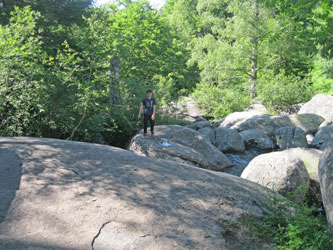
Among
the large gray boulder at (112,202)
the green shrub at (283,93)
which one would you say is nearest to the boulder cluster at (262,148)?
the large gray boulder at (112,202)

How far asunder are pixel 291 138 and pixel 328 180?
7.99m

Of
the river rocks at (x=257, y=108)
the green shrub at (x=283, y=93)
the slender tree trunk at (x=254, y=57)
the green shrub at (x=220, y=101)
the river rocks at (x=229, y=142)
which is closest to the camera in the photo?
the river rocks at (x=229, y=142)

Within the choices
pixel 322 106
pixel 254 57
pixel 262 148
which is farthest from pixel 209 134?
pixel 254 57

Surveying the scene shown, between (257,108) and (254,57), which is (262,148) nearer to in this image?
(257,108)

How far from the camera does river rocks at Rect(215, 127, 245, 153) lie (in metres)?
11.6

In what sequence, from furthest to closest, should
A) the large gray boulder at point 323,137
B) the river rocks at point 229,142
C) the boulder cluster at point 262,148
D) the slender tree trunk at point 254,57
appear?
1. the slender tree trunk at point 254,57
2. the river rocks at point 229,142
3. the large gray boulder at point 323,137
4. the boulder cluster at point 262,148

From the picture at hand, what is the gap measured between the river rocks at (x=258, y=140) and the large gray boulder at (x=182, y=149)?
2.81 metres

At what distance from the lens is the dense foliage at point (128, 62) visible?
9.30 meters

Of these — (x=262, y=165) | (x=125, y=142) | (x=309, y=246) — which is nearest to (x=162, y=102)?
(x=125, y=142)

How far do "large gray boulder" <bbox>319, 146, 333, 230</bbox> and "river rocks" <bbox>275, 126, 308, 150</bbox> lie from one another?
293 inches

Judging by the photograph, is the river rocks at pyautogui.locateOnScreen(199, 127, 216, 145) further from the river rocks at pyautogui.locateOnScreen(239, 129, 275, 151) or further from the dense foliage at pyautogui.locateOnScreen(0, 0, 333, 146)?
the dense foliage at pyautogui.locateOnScreen(0, 0, 333, 146)

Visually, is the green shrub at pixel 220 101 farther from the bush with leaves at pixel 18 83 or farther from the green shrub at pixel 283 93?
the bush with leaves at pixel 18 83

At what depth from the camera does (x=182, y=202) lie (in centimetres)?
424

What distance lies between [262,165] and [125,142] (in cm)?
702
